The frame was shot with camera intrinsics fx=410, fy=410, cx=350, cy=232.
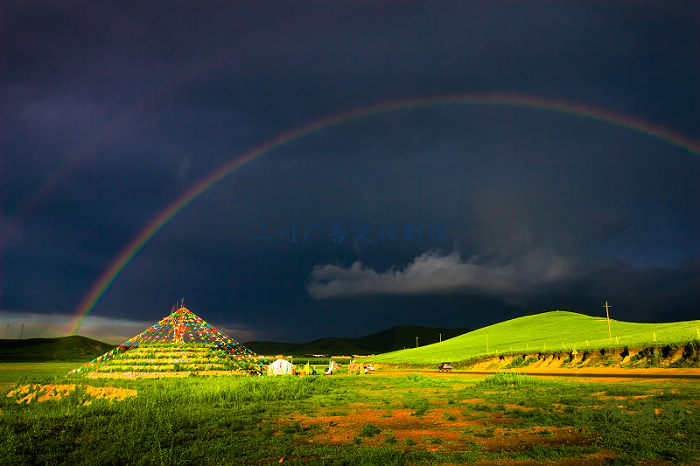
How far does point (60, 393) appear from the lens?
27203mm

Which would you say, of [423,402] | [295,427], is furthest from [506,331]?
[295,427]

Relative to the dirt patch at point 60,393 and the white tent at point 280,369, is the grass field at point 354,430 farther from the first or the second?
the white tent at point 280,369

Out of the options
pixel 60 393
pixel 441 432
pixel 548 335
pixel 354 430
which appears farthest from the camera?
pixel 548 335

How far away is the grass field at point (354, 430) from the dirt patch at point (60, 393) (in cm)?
94

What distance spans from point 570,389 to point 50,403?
3180cm

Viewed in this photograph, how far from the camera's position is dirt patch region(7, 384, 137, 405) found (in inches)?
981

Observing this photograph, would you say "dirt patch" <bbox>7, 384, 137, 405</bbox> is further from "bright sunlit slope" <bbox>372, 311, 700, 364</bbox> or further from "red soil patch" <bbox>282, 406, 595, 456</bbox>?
"bright sunlit slope" <bbox>372, 311, 700, 364</bbox>

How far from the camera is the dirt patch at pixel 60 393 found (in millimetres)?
24916

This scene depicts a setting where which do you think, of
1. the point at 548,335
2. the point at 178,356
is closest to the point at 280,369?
the point at 178,356

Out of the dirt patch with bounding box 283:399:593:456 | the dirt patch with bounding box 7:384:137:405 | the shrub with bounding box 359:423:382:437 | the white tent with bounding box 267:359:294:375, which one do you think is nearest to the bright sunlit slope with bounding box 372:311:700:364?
the white tent with bounding box 267:359:294:375

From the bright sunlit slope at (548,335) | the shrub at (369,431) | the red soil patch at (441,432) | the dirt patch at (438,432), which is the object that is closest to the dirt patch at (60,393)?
the dirt patch at (438,432)

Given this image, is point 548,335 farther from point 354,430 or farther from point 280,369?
point 354,430

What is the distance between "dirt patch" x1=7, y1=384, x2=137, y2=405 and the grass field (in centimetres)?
94

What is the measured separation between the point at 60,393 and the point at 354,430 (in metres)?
22.7
